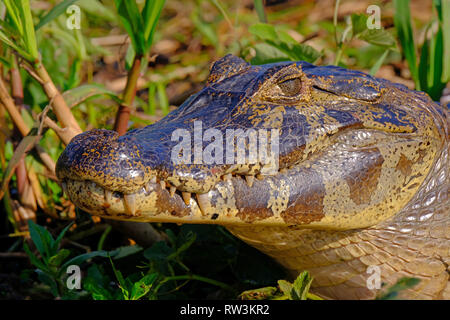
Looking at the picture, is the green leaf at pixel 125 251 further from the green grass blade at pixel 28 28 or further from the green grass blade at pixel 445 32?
the green grass blade at pixel 445 32

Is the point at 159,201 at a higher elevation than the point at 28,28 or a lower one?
lower

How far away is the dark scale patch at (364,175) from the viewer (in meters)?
2.39

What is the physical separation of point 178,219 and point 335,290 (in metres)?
1.02

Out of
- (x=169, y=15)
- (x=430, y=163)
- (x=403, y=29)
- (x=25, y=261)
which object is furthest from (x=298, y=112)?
(x=169, y=15)

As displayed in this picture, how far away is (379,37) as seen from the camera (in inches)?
136

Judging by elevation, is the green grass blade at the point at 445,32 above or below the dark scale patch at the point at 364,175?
above

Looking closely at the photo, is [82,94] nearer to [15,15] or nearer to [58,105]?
[58,105]

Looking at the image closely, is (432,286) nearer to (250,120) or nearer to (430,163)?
(430,163)

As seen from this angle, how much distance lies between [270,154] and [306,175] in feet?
0.61

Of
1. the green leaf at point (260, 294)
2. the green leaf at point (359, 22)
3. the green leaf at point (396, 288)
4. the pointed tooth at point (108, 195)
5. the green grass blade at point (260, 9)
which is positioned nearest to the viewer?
the green leaf at point (396, 288)

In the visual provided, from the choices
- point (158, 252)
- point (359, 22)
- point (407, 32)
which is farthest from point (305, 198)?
point (407, 32)

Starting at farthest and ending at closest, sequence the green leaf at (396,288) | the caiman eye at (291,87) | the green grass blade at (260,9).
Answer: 1. the green grass blade at (260,9)
2. the caiman eye at (291,87)
3. the green leaf at (396,288)

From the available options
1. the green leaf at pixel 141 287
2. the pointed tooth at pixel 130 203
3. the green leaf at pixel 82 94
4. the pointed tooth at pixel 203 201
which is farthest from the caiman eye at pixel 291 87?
the green leaf at pixel 82 94

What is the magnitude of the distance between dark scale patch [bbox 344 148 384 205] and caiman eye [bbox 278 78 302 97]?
1.23ft
